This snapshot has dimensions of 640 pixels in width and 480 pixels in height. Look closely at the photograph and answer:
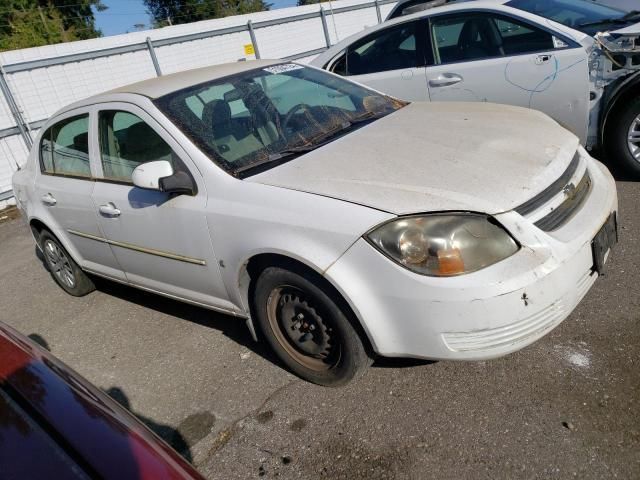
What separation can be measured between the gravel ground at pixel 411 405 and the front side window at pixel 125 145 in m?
1.20

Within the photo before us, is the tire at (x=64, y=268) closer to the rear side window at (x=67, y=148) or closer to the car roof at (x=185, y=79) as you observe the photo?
the rear side window at (x=67, y=148)

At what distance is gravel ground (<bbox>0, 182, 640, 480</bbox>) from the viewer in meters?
2.26

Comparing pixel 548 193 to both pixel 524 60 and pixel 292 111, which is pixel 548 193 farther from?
pixel 524 60

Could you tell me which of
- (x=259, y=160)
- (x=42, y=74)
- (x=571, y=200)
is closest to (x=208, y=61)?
(x=42, y=74)

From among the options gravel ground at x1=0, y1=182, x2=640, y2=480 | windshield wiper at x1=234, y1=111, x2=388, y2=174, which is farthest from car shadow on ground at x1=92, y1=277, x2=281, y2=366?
windshield wiper at x1=234, y1=111, x2=388, y2=174

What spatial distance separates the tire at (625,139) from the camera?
431 cm

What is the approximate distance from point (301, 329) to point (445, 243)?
0.95m

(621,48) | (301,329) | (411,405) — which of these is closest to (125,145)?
(301,329)

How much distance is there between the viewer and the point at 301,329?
9.27ft

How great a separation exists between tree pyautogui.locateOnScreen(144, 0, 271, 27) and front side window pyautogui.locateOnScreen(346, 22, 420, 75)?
→ 41.8 m

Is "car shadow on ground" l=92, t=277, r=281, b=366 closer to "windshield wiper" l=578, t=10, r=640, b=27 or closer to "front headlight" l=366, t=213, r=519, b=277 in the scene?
"front headlight" l=366, t=213, r=519, b=277

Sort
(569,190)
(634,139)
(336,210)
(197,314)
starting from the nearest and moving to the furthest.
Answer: (336,210) < (569,190) < (197,314) < (634,139)

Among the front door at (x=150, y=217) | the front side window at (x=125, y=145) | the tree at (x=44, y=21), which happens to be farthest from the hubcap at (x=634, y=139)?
the tree at (x=44, y=21)

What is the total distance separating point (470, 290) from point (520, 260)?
25 centimetres
